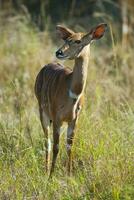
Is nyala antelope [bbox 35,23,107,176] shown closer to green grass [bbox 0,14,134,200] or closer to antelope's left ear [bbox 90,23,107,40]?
antelope's left ear [bbox 90,23,107,40]

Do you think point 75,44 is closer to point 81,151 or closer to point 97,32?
point 97,32

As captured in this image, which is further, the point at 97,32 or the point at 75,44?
the point at 97,32

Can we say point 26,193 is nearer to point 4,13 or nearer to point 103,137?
point 103,137

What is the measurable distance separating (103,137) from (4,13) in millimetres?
6885

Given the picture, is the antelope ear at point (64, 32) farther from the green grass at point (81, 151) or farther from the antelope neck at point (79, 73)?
the green grass at point (81, 151)

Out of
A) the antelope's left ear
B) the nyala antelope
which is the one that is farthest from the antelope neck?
the antelope's left ear

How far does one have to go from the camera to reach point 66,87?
21.5 ft

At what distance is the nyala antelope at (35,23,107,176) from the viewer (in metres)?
6.34

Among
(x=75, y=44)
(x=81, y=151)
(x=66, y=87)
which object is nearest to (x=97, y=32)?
(x=75, y=44)

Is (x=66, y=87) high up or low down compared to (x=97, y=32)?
down

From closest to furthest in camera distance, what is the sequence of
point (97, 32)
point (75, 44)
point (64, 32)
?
point (75, 44), point (97, 32), point (64, 32)

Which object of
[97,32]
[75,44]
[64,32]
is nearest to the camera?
[75,44]

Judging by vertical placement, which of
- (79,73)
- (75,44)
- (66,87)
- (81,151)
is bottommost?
(81,151)

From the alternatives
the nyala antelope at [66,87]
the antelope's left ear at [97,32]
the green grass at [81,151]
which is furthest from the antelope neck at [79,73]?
the green grass at [81,151]
